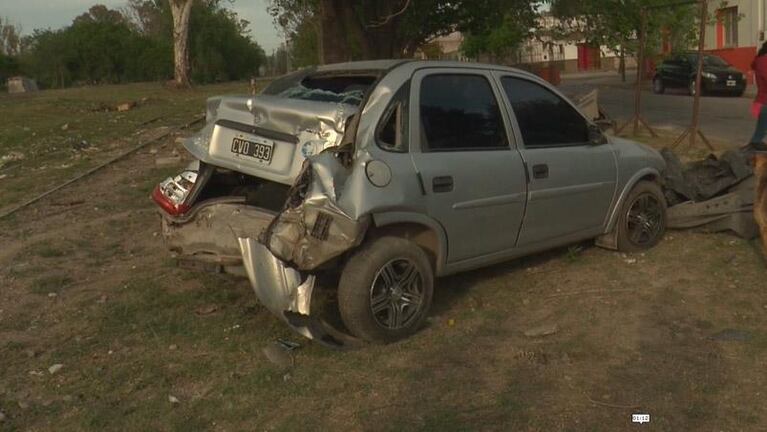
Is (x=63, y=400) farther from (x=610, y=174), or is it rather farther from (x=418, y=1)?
(x=418, y=1)

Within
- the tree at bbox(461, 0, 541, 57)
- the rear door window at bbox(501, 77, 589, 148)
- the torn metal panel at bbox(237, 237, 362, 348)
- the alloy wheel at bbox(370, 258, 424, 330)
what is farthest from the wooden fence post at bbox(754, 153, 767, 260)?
the tree at bbox(461, 0, 541, 57)

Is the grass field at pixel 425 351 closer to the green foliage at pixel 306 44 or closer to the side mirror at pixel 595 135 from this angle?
the side mirror at pixel 595 135

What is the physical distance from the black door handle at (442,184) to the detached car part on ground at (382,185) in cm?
1

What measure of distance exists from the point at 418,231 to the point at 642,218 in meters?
2.52

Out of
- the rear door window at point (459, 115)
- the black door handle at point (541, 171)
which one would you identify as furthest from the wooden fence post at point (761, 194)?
the rear door window at point (459, 115)

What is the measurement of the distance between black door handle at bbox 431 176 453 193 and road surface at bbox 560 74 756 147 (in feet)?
31.6

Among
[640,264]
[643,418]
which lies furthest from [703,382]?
[640,264]

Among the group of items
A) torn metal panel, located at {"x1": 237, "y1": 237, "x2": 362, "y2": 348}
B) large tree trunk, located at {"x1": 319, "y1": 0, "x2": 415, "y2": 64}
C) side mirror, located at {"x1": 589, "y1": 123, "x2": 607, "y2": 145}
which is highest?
large tree trunk, located at {"x1": 319, "y1": 0, "x2": 415, "y2": 64}

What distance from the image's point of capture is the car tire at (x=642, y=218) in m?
6.35

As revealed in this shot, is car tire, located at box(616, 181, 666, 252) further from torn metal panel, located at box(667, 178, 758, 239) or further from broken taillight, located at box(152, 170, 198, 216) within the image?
broken taillight, located at box(152, 170, 198, 216)

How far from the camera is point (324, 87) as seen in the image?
5.57 meters

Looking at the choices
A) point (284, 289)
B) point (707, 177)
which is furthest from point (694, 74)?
point (284, 289)

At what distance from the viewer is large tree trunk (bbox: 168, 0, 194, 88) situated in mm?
34250

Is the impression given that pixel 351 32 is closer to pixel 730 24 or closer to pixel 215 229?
pixel 215 229
